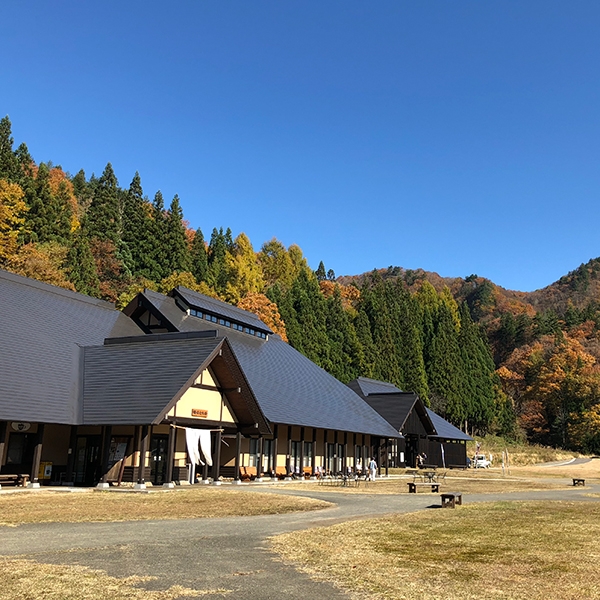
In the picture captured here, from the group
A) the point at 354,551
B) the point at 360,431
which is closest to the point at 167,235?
the point at 360,431

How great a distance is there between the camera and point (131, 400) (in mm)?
23219

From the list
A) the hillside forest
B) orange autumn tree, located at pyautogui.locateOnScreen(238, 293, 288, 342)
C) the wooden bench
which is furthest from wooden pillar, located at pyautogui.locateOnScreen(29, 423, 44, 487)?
orange autumn tree, located at pyautogui.locateOnScreen(238, 293, 288, 342)

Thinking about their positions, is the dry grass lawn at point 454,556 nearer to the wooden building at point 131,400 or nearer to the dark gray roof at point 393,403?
the wooden building at point 131,400

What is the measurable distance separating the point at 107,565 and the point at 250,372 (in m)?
24.1

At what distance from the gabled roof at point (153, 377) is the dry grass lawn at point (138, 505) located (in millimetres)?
3087

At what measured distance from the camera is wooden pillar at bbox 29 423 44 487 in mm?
22078

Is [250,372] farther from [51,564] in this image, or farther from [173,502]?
[51,564]

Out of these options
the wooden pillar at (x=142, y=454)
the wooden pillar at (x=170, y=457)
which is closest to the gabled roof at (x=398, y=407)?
the wooden pillar at (x=170, y=457)

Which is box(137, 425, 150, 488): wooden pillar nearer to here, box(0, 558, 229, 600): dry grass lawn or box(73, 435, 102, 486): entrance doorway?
box(73, 435, 102, 486): entrance doorway

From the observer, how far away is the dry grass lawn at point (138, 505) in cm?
1467

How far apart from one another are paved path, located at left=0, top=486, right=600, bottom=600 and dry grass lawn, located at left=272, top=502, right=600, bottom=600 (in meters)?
0.56

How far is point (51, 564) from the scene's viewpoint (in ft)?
28.1

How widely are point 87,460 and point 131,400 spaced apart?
3818 millimetres

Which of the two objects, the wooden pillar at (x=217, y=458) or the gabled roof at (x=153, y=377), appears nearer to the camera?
the gabled roof at (x=153, y=377)
